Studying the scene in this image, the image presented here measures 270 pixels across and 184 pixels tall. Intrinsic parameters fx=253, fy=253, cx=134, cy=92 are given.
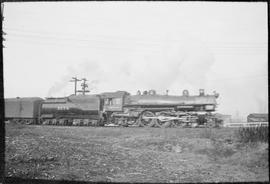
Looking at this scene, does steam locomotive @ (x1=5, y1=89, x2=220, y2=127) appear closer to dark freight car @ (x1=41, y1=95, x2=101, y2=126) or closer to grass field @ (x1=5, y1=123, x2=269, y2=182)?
dark freight car @ (x1=41, y1=95, x2=101, y2=126)

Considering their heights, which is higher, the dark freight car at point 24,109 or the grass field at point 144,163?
the dark freight car at point 24,109

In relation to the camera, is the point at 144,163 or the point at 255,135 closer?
the point at 144,163

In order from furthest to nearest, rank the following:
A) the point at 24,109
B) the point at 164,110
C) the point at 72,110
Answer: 1. the point at 24,109
2. the point at 72,110
3. the point at 164,110

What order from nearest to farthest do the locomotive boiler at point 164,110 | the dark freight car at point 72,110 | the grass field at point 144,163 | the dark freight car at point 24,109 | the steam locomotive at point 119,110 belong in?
the grass field at point 144,163, the locomotive boiler at point 164,110, the steam locomotive at point 119,110, the dark freight car at point 72,110, the dark freight car at point 24,109

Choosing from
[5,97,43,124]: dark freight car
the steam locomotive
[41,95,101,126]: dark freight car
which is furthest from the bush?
[5,97,43,124]: dark freight car

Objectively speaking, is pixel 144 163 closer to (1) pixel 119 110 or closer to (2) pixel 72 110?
(1) pixel 119 110

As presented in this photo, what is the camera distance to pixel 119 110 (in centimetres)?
2247

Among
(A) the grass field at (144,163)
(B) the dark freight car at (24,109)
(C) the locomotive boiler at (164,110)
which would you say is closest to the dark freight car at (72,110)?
(B) the dark freight car at (24,109)

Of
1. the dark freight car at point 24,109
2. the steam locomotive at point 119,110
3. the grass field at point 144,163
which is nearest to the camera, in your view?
the grass field at point 144,163

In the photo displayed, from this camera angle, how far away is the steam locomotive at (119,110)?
19797 mm

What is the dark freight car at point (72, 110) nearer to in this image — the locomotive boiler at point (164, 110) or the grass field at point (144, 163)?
the locomotive boiler at point (164, 110)

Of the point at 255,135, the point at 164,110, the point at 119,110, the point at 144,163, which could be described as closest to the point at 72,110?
the point at 119,110

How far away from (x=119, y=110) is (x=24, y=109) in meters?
12.7

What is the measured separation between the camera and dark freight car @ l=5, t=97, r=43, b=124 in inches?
1115
